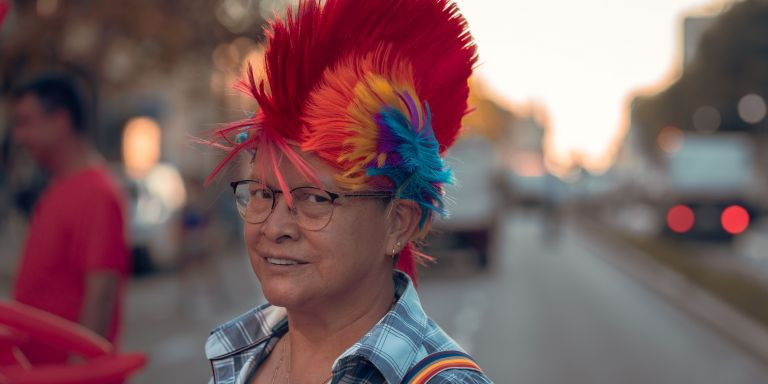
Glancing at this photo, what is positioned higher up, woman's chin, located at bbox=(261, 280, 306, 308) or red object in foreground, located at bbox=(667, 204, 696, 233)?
woman's chin, located at bbox=(261, 280, 306, 308)

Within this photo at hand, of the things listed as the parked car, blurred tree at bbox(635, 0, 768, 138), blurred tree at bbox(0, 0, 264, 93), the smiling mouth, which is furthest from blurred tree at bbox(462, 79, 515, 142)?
blurred tree at bbox(635, 0, 768, 138)

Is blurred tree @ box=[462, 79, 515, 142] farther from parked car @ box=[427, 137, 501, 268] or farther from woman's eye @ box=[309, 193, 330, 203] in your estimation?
parked car @ box=[427, 137, 501, 268]

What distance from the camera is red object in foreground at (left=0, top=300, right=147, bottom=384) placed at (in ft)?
5.77

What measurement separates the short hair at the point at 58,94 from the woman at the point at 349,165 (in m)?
1.88

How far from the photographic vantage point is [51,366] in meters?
1.81

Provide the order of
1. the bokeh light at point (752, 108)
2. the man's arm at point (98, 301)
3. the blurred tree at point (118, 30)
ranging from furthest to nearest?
the bokeh light at point (752, 108) < the blurred tree at point (118, 30) < the man's arm at point (98, 301)

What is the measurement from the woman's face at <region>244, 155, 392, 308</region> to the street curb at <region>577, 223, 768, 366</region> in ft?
29.9

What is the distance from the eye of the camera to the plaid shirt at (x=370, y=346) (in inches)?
70.8

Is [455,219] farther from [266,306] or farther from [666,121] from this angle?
[666,121]

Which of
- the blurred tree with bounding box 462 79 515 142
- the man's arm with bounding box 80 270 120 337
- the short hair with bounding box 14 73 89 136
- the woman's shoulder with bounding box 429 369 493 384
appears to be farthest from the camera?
the short hair with bounding box 14 73 89 136

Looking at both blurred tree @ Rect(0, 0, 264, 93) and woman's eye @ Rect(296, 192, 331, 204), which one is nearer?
woman's eye @ Rect(296, 192, 331, 204)

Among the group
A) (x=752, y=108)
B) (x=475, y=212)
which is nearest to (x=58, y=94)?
(x=475, y=212)

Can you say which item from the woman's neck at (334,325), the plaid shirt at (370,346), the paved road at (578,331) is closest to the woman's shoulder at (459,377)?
the plaid shirt at (370,346)

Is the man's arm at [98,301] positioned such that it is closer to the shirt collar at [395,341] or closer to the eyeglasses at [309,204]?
the eyeglasses at [309,204]
